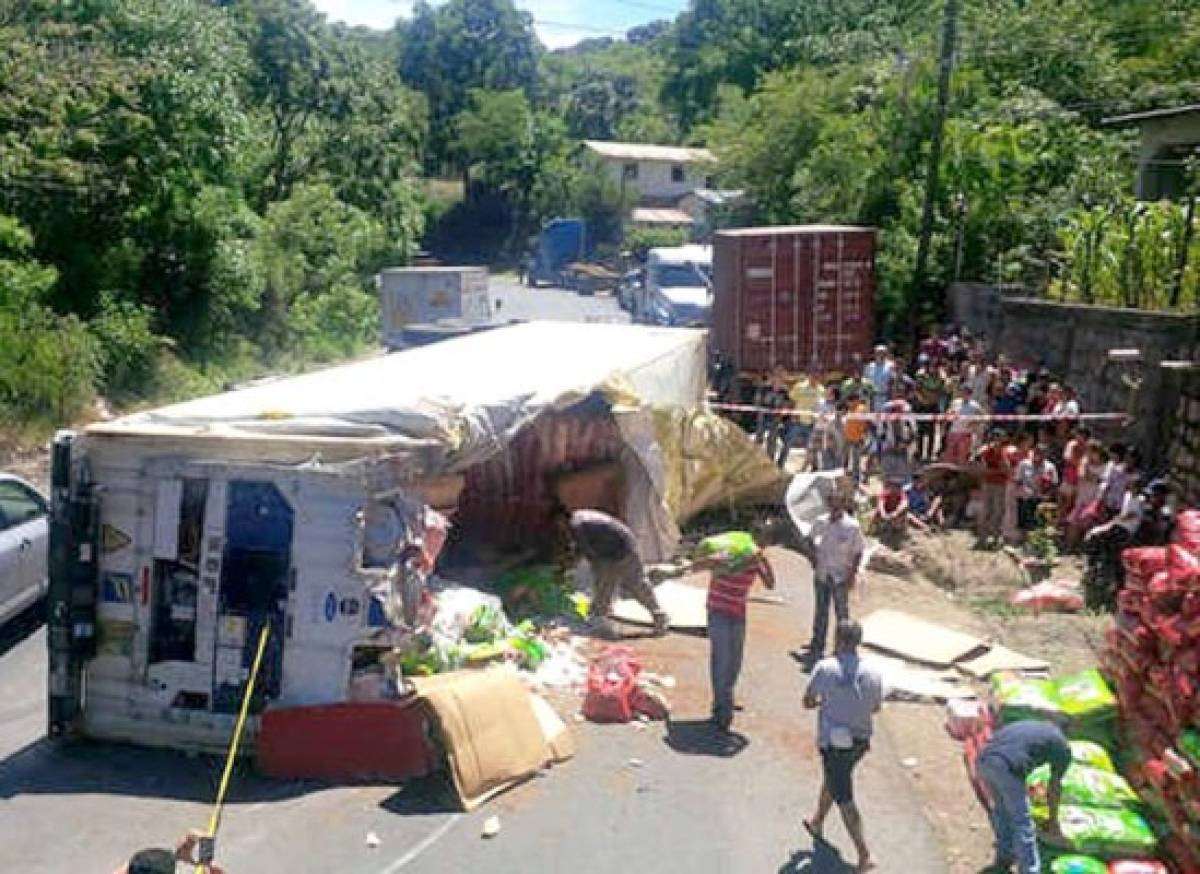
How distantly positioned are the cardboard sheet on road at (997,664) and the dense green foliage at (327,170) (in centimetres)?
636

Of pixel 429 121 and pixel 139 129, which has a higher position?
pixel 429 121

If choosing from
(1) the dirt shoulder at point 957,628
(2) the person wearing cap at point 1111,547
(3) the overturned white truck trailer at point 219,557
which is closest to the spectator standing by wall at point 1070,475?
(1) the dirt shoulder at point 957,628

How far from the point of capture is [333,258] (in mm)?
34156

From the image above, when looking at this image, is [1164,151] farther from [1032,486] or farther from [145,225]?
[145,225]

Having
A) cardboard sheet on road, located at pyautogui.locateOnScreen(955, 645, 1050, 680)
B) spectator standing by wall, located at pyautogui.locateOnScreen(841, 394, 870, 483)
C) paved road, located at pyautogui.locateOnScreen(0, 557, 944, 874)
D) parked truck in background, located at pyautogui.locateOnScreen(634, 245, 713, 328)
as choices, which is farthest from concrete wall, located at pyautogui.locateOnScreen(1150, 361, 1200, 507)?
A: parked truck in background, located at pyautogui.locateOnScreen(634, 245, 713, 328)

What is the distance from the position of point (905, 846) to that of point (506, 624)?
4106mm

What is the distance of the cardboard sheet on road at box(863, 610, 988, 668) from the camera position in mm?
12148

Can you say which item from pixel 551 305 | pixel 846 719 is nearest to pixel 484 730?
pixel 846 719

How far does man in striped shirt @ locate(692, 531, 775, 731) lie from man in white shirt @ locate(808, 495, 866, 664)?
145cm

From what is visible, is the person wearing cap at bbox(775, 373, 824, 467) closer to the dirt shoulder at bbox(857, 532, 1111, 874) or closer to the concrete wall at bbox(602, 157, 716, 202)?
the dirt shoulder at bbox(857, 532, 1111, 874)

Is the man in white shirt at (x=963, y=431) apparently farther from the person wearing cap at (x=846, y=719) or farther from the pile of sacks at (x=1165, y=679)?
the person wearing cap at (x=846, y=719)

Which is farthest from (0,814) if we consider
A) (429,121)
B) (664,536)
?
(429,121)

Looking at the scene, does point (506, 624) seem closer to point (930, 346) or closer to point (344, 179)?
point (930, 346)

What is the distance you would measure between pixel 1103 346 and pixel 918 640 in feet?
21.1
